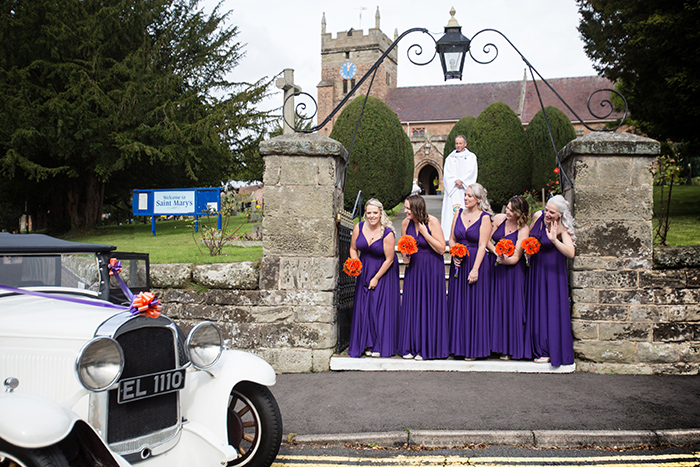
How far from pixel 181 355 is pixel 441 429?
2.15 metres

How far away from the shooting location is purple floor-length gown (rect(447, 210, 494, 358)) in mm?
6195

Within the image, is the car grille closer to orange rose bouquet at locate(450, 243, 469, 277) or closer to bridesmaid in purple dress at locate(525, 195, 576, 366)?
orange rose bouquet at locate(450, 243, 469, 277)

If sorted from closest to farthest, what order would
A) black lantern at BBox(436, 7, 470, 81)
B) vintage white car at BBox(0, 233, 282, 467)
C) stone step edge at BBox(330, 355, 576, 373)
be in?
vintage white car at BBox(0, 233, 282, 467), stone step edge at BBox(330, 355, 576, 373), black lantern at BBox(436, 7, 470, 81)

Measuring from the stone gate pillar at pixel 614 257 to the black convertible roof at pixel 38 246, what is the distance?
4.91m

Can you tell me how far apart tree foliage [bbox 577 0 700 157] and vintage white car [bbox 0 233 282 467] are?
1265 centimetres

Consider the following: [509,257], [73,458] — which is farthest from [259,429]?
[509,257]

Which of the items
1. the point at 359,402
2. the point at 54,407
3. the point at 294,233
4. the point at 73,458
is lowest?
the point at 359,402

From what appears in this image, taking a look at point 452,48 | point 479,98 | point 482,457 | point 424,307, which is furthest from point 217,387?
point 479,98

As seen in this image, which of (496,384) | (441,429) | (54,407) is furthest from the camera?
(496,384)

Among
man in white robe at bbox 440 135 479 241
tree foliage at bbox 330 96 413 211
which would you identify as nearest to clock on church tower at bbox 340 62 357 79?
tree foliage at bbox 330 96 413 211

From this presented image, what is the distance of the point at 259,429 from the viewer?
366 centimetres

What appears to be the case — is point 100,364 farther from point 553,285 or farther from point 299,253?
point 553,285

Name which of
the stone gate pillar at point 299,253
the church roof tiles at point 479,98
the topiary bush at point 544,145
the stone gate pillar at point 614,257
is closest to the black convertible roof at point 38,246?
the stone gate pillar at point 299,253

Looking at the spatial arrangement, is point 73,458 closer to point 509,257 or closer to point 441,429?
point 441,429
